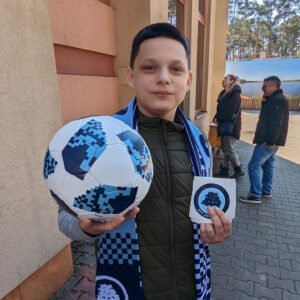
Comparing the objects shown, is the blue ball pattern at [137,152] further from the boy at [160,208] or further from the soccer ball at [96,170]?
the boy at [160,208]

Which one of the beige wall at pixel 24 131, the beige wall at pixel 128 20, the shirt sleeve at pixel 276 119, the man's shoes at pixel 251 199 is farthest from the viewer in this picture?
the man's shoes at pixel 251 199

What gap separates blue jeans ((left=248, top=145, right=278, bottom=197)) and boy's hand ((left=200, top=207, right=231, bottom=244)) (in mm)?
3712

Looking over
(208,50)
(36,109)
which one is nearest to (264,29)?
(208,50)

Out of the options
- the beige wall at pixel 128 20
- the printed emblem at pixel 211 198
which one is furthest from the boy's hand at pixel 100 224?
the beige wall at pixel 128 20

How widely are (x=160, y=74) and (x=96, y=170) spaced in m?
0.56

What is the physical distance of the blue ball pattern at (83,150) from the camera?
3.03 ft

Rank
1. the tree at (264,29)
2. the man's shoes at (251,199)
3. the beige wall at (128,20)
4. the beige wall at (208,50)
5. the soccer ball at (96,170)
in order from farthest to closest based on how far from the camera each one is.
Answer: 1. the tree at (264,29)
2. the beige wall at (208,50)
3. the man's shoes at (251,199)
4. the beige wall at (128,20)
5. the soccer ball at (96,170)

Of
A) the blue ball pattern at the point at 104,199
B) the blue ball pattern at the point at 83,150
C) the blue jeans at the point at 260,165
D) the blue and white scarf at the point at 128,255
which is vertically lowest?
the blue jeans at the point at 260,165

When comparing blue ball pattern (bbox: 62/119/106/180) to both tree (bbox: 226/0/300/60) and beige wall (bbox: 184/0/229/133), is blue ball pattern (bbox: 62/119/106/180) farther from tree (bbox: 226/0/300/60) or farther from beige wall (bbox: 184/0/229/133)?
tree (bbox: 226/0/300/60)

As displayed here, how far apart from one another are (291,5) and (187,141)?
146 ft

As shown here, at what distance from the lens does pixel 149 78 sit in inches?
46.6

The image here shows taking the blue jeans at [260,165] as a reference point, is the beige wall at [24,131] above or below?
above

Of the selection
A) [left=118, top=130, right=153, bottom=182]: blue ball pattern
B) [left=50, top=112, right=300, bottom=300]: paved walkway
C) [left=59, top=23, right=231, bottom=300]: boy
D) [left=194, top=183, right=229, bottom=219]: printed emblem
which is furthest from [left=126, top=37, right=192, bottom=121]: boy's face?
[left=50, top=112, right=300, bottom=300]: paved walkway

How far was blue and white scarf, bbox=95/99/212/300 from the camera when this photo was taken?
122 cm
